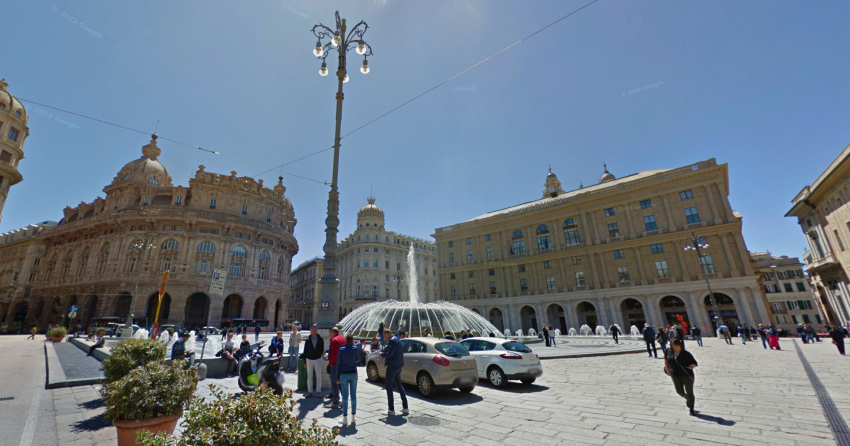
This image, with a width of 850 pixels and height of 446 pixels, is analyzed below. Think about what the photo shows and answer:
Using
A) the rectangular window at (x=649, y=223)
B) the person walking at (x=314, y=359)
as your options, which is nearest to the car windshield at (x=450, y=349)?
the person walking at (x=314, y=359)

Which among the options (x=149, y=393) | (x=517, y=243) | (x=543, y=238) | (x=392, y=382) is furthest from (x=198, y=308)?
(x=149, y=393)

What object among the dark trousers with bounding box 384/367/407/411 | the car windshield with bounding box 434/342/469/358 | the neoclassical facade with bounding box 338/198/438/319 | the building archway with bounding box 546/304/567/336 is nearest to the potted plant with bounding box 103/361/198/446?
the dark trousers with bounding box 384/367/407/411

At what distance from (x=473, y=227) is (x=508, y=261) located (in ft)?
27.8

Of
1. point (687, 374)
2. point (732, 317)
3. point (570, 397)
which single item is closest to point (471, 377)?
point (570, 397)

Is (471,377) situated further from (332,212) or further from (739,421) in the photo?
(332,212)

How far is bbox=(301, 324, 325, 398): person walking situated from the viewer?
27.6 feet

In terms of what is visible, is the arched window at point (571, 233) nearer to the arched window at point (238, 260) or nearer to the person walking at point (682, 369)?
the person walking at point (682, 369)

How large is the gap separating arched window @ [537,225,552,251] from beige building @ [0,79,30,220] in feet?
229

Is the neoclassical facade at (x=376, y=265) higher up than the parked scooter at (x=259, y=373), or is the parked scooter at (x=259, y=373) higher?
the neoclassical facade at (x=376, y=265)

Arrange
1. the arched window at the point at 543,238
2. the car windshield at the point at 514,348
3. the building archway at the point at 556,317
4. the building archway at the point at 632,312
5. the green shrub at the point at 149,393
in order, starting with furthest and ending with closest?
the arched window at the point at 543,238 → the building archway at the point at 556,317 → the building archway at the point at 632,312 → the car windshield at the point at 514,348 → the green shrub at the point at 149,393

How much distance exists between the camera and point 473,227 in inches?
2137

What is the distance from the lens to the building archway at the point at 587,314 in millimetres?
42581

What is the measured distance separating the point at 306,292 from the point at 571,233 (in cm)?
6577

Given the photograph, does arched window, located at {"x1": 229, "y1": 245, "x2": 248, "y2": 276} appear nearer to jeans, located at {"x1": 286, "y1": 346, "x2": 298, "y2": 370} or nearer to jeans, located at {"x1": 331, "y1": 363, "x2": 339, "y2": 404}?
jeans, located at {"x1": 286, "y1": 346, "x2": 298, "y2": 370}
